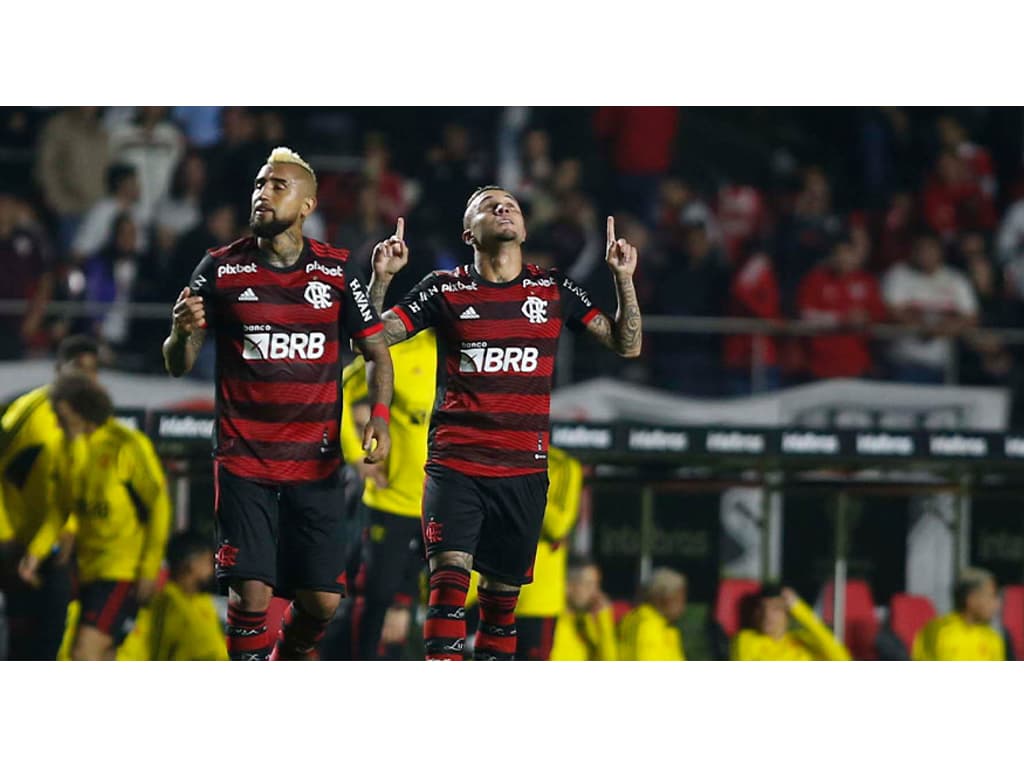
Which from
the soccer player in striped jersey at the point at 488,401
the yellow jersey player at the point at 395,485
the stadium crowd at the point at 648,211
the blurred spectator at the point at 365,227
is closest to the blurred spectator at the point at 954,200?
the stadium crowd at the point at 648,211

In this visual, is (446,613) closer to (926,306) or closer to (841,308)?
(841,308)

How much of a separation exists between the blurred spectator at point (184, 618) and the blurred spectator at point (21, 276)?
3.65 metres

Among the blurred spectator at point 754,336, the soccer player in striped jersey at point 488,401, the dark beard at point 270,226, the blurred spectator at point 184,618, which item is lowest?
the blurred spectator at point 184,618

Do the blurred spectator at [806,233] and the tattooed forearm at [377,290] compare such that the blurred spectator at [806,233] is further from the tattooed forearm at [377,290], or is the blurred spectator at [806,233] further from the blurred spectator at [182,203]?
the tattooed forearm at [377,290]

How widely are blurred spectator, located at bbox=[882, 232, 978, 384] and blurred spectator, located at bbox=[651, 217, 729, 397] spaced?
144cm

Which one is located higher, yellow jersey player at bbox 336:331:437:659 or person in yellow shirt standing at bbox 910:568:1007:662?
yellow jersey player at bbox 336:331:437:659

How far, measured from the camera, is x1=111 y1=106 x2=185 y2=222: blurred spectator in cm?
1462

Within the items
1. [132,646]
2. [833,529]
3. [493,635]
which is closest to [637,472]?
[833,529]

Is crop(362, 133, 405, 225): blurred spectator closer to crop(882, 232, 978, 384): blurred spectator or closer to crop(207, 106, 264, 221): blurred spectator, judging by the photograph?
crop(207, 106, 264, 221): blurred spectator

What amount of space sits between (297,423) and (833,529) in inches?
211

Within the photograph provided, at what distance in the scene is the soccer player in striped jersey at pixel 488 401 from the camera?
7184 mm

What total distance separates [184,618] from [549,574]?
191 cm

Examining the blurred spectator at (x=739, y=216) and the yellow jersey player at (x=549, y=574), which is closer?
the yellow jersey player at (x=549, y=574)

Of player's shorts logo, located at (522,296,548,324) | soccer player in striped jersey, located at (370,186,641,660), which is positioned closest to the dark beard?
soccer player in striped jersey, located at (370,186,641,660)
